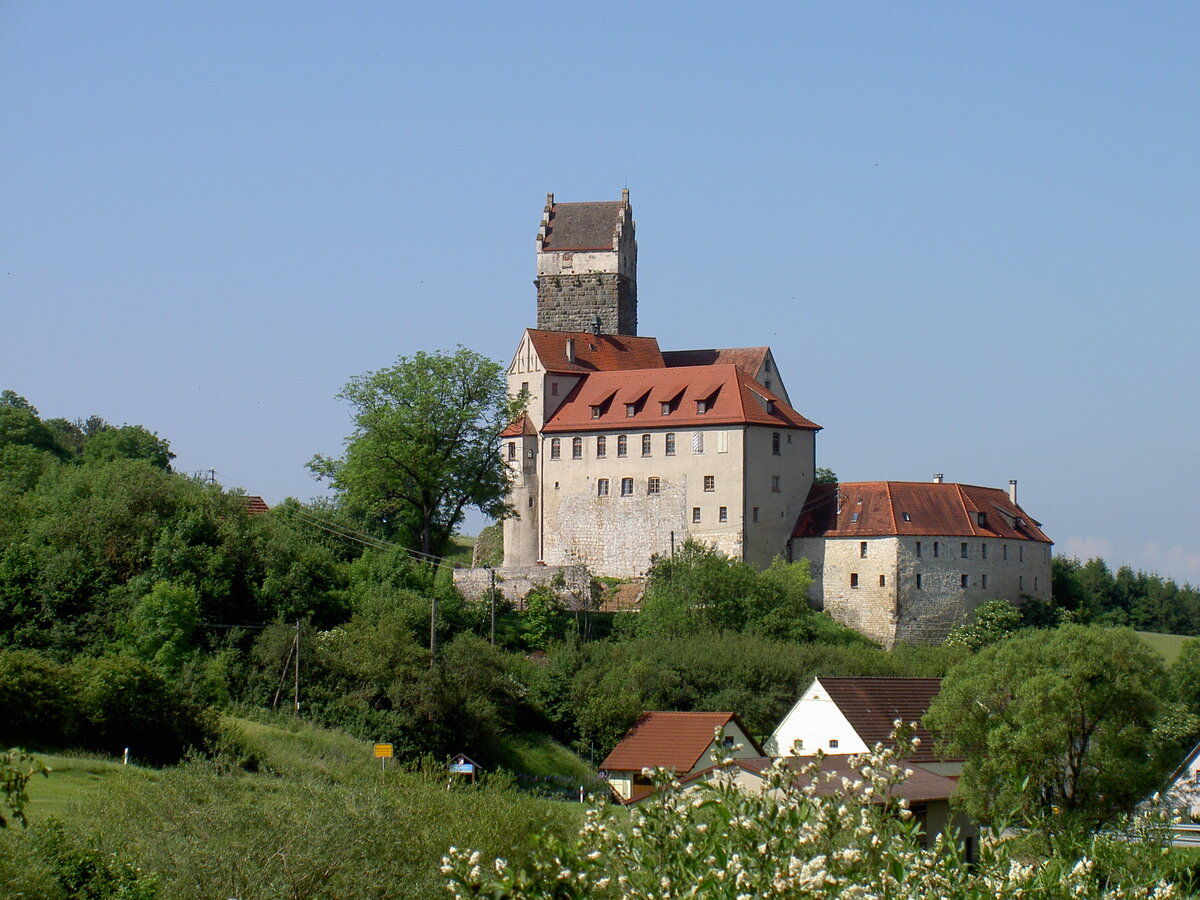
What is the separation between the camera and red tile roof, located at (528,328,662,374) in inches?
2707

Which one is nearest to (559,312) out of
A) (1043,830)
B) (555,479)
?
(555,479)

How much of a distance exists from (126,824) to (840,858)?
18.7m

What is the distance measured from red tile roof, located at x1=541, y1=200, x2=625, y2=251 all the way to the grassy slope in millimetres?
45958

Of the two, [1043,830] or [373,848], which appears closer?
[1043,830]

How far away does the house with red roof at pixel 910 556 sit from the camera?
61344mm

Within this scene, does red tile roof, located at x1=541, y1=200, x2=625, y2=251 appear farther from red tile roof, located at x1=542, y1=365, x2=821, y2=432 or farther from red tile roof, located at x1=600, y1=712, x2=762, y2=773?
red tile roof, located at x1=600, y1=712, x2=762, y2=773

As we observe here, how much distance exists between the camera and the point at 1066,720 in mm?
39844

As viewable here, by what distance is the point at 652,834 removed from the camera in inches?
448

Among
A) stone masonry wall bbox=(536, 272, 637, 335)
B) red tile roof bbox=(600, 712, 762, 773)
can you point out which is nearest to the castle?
stone masonry wall bbox=(536, 272, 637, 335)

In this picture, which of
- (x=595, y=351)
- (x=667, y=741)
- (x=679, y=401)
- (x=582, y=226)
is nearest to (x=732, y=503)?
(x=679, y=401)

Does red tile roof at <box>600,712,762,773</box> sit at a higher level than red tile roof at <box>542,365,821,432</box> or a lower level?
lower

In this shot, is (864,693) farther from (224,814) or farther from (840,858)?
(840,858)

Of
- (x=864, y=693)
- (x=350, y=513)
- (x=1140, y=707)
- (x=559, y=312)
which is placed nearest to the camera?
(x=1140, y=707)

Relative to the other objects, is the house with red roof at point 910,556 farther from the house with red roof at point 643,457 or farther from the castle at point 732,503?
the house with red roof at point 643,457
